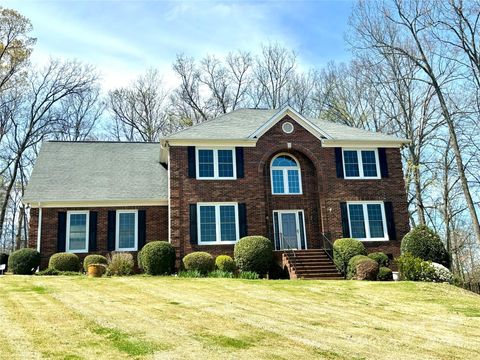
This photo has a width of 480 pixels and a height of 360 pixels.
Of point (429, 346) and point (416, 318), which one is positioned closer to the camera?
point (429, 346)

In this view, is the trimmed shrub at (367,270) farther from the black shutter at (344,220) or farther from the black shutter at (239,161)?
the black shutter at (239,161)

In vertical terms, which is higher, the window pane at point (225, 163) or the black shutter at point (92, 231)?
the window pane at point (225, 163)

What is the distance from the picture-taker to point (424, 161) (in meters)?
30.3

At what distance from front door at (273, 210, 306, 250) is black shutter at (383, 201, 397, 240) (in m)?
4.29

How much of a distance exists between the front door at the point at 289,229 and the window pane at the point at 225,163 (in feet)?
10.1

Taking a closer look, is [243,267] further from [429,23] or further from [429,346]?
[429,23]

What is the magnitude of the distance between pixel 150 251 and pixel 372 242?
1073 centimetres

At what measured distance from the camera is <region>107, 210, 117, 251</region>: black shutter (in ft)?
69.1

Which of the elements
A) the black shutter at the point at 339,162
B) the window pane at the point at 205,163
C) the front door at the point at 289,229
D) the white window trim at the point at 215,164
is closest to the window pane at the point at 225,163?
the white window trim at the point at 215,164

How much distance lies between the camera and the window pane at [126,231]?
21266mm

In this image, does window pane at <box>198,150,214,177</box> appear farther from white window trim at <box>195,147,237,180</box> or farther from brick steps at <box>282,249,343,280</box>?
brick steps at <box>282,249,343,280</box>

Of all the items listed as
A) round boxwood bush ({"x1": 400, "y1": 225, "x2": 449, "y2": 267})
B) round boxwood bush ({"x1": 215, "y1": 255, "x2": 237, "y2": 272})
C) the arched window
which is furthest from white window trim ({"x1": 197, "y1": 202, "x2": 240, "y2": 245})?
round boxwood bush ({"x1": 400, "y1": 225, "x2": 449, "y2": 267})

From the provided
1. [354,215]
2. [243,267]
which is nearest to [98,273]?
[243,267]

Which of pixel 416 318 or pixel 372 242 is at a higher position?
pixel 372 242
